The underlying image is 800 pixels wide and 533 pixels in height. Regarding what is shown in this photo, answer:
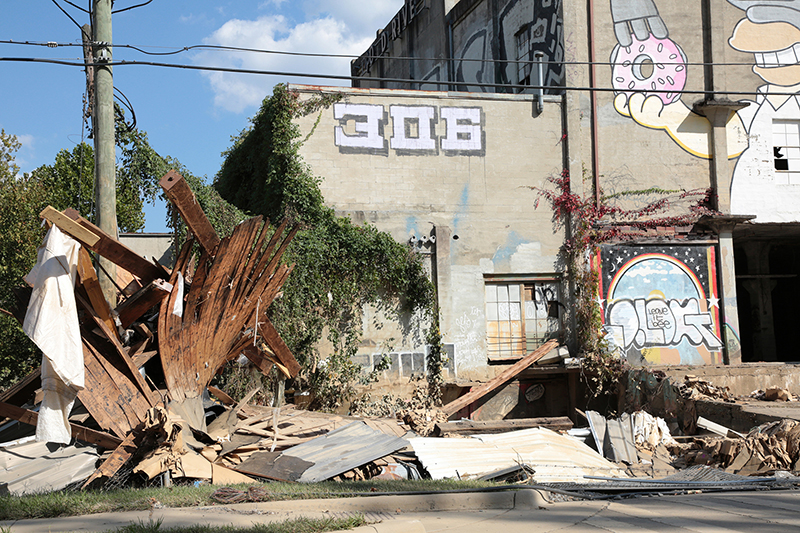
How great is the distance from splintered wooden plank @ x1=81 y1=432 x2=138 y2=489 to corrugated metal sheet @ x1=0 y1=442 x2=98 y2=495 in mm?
245

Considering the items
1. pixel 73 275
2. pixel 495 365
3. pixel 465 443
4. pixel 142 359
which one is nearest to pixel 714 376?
pixel 495 365

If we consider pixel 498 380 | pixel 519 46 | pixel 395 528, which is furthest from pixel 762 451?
pixel 519 46

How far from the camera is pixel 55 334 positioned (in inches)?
269

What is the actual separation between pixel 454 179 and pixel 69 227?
393 inches

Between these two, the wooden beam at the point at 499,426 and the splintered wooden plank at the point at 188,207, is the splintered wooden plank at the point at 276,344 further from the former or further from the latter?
the wooden beam at the point at 499,426

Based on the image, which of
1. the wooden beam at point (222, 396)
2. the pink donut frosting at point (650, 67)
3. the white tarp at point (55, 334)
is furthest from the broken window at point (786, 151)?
the white tarp at point (55, 334)

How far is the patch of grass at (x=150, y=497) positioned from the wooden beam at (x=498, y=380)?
728 centimetres

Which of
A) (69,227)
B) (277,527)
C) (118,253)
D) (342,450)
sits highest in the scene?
(69,227)

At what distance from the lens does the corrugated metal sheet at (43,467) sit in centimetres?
730

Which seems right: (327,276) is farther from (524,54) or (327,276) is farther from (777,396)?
(777,396)

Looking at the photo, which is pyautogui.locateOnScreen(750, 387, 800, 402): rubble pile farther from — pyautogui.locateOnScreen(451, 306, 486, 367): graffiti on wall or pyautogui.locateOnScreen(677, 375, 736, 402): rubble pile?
pyautogui.locateOnScreen(451, 306, 486, 367): graffiti on wall

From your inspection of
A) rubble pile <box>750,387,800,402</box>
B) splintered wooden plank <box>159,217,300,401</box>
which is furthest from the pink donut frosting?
splintered wooden plank <box>159,217,300,401</box>

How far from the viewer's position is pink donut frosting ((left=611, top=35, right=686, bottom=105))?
53.5ft

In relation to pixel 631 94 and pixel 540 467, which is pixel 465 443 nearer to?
pixel 540 467
